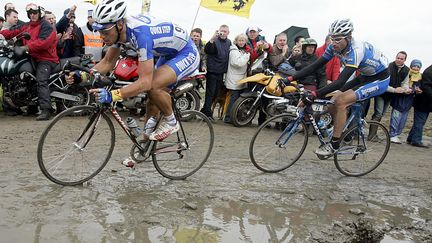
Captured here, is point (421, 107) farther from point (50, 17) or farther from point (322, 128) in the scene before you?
point (50, 17)

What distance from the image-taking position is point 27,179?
17.2 ft

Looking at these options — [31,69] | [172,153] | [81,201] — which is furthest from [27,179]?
[31,69]

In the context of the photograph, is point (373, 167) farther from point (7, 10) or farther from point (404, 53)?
point (7, 10)

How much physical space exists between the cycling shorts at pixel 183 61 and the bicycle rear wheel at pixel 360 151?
2.74 metres

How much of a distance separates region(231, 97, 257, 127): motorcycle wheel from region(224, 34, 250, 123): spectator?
0.98ft

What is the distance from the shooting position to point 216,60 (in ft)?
33.0

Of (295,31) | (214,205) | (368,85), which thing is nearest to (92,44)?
(368,85)

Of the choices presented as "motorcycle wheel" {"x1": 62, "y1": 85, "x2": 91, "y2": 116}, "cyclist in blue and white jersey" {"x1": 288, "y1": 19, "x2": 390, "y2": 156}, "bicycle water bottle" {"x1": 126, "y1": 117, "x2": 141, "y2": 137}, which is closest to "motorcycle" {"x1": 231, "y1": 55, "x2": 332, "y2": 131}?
"cyclist in blue and white jersey" {"x1": 288, "y1": 19, "x2": 390, "y2": 156}

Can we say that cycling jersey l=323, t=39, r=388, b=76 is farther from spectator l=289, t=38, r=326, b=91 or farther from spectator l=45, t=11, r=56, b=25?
spectator l=45, t=11, r=56, b=25

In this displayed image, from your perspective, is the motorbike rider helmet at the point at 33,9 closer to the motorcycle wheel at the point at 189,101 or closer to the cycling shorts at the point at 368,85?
the motorcycle wheel at the point at 189,101

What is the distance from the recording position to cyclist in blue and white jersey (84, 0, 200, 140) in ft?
15.5

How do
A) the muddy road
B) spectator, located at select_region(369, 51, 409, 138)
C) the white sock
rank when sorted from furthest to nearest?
spectator, located at select_region(369, 51, 409, 138) < the white sock < the muddy road

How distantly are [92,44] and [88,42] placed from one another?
102mm

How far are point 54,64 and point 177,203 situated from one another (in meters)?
5.63
